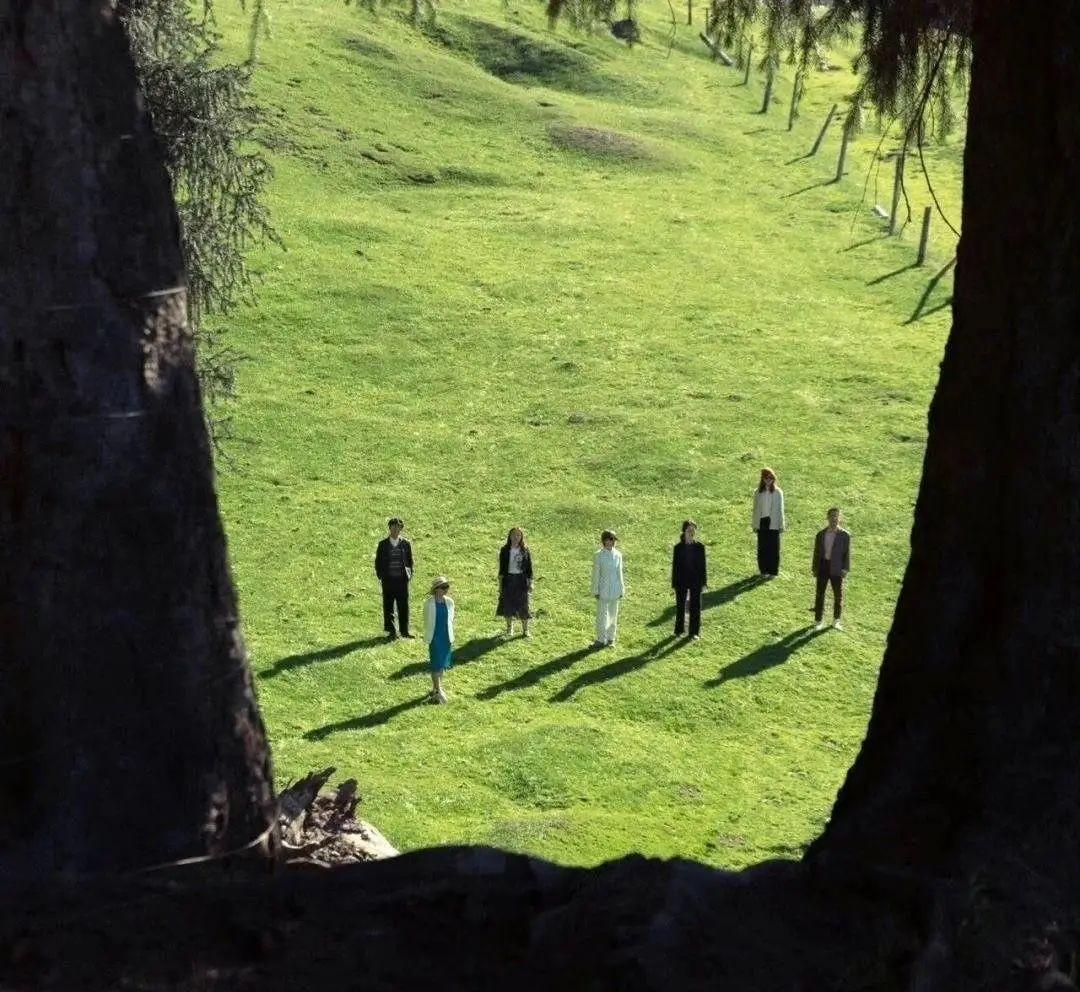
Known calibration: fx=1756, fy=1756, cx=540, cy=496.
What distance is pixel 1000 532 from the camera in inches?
253

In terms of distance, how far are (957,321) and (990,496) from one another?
0.68m

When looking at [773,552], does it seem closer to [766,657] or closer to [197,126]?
[766,657]

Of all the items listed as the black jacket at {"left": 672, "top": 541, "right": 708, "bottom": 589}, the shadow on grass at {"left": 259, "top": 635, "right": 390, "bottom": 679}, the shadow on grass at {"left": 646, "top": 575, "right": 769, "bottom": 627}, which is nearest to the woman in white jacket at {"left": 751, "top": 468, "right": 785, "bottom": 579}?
the shadow on grass at {"left": 646, "top": 575, "right": 769, "bottom": 627}

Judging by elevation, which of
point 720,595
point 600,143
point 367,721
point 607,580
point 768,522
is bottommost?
point 367,721

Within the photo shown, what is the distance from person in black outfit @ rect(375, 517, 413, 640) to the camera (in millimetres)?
21359

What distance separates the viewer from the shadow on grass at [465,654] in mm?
20625

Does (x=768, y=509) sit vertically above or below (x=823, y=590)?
above

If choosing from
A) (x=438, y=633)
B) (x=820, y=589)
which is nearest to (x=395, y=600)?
(x=438, y=633)

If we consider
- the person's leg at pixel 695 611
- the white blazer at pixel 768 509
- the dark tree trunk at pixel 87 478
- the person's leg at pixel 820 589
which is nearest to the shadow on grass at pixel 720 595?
the person's leg at pixel 695 611

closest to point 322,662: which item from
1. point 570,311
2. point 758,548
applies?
point 758,548

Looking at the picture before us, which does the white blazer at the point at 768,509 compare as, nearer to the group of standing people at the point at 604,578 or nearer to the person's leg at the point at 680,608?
the group of standing people at the point at 604,578

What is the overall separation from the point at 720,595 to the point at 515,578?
13.1 feet

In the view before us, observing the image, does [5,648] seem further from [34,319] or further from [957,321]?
[957,321]

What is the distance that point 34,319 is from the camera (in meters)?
5.97
